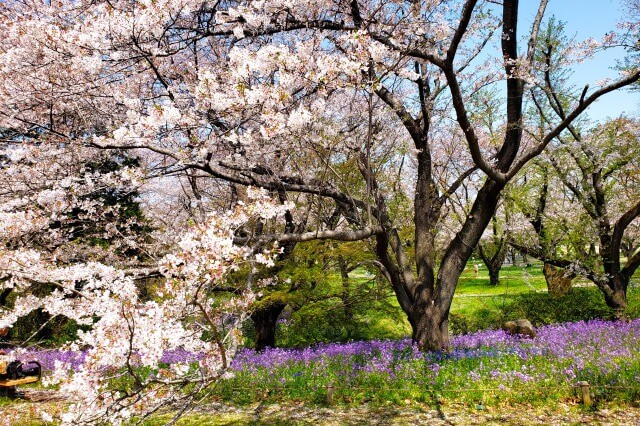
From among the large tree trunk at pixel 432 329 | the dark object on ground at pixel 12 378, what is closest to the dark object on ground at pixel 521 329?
the large tree trunk at pixel 432 329

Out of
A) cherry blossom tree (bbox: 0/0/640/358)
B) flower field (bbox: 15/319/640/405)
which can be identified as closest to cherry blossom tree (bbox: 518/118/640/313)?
flower field (bbox: 15/319/640/405)

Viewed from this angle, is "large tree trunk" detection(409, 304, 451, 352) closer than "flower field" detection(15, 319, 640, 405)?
No

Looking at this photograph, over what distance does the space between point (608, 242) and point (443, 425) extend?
9728 millimetres

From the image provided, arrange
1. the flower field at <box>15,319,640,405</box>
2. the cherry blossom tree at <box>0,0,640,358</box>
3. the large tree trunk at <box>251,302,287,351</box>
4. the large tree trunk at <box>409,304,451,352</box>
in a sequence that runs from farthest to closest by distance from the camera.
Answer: the large tree trunk at <box>251,302,287,351</box>
the large tree trunk at <box>409,304,451,352</box>
the flower field at <box>15,319,640,405</box>
the cherry blossom tree at <box>0,0,640,358</box>

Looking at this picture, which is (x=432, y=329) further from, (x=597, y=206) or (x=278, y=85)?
(x=597, y=206)

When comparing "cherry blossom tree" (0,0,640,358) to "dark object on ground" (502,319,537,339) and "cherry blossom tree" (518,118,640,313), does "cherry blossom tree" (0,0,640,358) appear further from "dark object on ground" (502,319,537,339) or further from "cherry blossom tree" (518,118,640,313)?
"cherry blossom tree" (518,118,640,313)

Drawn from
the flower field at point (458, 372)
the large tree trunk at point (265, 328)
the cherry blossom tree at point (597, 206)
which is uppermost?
the cherry blossom tree at point (597, 206)

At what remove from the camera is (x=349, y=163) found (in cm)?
951

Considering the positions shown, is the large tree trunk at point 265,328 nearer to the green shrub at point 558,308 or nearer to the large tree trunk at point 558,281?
the green shrub at point 558,308

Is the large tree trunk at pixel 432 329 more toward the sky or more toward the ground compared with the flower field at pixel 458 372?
more toward the sky

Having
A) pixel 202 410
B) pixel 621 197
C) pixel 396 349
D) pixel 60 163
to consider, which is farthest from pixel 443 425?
pixel 621 197

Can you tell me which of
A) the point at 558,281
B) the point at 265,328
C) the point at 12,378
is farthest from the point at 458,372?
the point at 558,281

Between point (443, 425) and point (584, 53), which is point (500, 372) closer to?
point (443, 425)

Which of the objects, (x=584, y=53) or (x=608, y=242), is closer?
(x=584, y=53)
